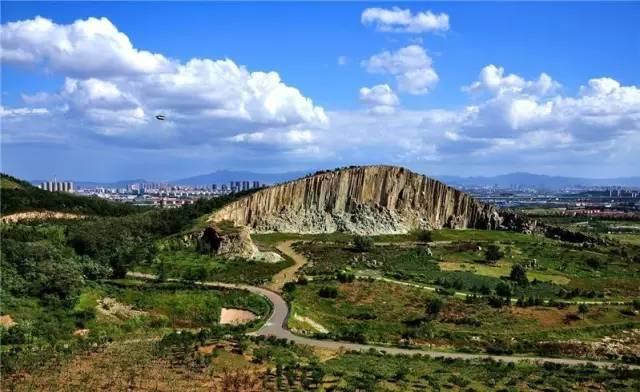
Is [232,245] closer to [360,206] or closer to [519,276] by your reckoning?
[519,276]

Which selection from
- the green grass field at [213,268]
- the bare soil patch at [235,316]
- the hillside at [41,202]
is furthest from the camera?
the hillside at [41,202]

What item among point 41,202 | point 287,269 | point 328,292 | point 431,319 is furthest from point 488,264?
point 41,202

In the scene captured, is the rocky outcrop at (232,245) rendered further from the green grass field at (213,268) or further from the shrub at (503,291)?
the shrub at (503,291)

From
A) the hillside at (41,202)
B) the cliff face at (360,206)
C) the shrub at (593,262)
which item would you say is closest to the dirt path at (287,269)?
the cliff face at (360,206)

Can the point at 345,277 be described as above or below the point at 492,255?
below

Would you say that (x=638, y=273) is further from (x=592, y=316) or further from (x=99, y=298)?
(x=99, y=298)

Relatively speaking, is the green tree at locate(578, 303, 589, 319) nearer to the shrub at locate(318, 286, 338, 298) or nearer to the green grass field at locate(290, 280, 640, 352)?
the green grass field at locate(290, 280, 640, 352)

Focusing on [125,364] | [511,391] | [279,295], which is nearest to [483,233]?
[279,295]
